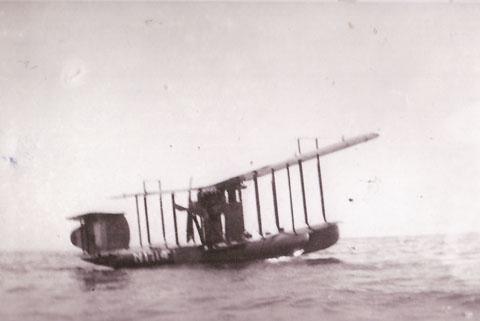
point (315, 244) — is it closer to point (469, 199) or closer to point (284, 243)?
point (284, 243)

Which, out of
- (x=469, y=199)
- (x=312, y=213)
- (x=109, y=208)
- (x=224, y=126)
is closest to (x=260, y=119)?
(x=224, y=126)

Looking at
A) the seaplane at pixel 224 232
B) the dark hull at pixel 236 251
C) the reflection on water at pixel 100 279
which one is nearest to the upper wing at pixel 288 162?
the seaplane at pixel 224 232

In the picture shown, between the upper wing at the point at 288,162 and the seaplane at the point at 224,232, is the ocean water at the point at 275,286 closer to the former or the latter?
the seaplane at the point at 224,232

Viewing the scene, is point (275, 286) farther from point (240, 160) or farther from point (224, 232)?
point (240, 160)

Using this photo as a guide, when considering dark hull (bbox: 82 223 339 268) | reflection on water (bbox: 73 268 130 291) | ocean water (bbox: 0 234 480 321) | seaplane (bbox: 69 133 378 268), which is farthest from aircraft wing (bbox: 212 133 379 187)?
reflection on water (bbox: 73 268 130 291)

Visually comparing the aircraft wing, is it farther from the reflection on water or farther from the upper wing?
the reflection on water

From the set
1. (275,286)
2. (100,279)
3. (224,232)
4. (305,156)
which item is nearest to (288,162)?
(305,156)
